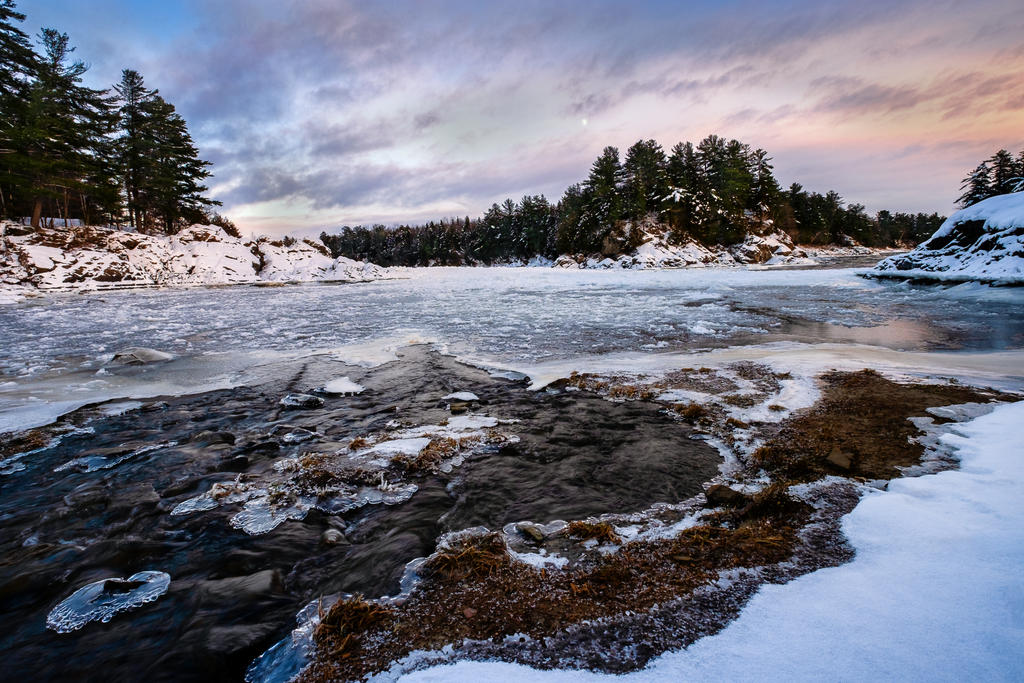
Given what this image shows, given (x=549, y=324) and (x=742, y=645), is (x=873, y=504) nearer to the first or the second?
(x=742, y=645)

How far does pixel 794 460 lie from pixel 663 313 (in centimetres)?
796

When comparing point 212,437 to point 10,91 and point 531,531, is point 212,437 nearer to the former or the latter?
point 531,531

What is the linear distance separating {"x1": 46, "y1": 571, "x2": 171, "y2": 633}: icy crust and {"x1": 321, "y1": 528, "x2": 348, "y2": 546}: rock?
2.21 ft

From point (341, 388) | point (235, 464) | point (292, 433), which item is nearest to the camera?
point (235, 464)

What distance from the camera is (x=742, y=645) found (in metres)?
1.33

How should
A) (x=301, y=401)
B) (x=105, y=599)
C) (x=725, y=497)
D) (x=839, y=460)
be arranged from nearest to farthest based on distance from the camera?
(x=105, y=599) → (x=725, y=497) → (x=839, y=460) → (x=301, y=401)

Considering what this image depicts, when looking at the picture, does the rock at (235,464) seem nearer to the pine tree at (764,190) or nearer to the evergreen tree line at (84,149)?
the evergreen tree line at (84,149)

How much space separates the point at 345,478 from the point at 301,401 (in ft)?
6.70

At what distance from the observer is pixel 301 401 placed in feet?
14.5

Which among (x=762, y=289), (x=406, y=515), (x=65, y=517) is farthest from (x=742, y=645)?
(x=762, y=289)

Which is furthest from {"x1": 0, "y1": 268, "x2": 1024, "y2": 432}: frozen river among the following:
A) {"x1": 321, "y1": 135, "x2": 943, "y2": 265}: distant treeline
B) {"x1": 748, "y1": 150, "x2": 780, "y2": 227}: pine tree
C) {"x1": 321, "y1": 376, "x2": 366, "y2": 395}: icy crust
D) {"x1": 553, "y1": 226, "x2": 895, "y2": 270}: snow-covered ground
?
{"x1": 748, "y1": 150, "x2": 780, "y2": 227}: pine tree

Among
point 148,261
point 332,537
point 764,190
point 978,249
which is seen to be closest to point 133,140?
point 148,261

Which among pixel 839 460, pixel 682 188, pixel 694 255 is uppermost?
pixel 682 188

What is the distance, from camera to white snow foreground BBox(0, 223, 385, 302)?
21906 mm
